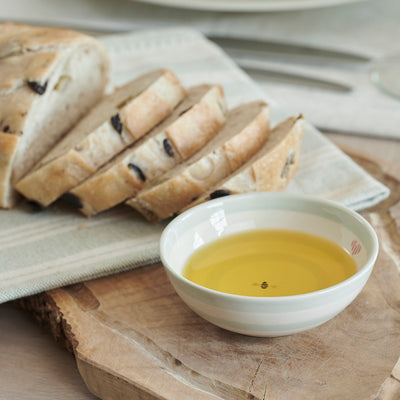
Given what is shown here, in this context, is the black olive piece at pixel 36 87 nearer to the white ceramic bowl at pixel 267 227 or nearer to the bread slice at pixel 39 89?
the bread slice at pixel 39 89

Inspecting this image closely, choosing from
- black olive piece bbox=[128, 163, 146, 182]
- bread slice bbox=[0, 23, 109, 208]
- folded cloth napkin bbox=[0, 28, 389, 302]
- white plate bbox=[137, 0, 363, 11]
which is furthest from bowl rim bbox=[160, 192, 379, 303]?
white plate bbox=[137, 0, 363, 11]

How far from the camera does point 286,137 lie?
2033mm

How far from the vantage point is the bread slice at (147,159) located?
2.04 metres

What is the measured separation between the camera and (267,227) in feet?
5.80

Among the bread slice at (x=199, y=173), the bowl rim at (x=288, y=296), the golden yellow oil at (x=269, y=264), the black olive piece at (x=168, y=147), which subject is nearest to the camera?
the bowl rim at (x=288, y=296)

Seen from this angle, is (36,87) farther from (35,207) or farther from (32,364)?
(32,364)

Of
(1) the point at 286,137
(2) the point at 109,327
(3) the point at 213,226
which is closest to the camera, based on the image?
(2) the point at 109,327

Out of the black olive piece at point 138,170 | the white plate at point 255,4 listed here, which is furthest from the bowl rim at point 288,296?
the white plate at point 255,4

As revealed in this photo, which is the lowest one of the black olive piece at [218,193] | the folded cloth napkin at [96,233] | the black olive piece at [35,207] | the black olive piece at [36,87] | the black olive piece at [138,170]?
the black olive piece at [35,207]

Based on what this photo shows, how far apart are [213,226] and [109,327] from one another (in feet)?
1.30

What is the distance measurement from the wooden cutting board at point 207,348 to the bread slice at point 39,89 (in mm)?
638

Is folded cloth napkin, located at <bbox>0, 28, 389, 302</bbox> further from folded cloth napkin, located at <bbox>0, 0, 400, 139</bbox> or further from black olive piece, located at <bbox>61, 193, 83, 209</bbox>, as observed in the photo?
folded cloth napkin, located at <bbox>0, 0, 400, 139</bbox>

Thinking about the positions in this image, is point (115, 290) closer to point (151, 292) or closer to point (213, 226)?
point (151, 292)

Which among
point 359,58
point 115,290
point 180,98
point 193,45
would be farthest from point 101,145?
point 359,58
